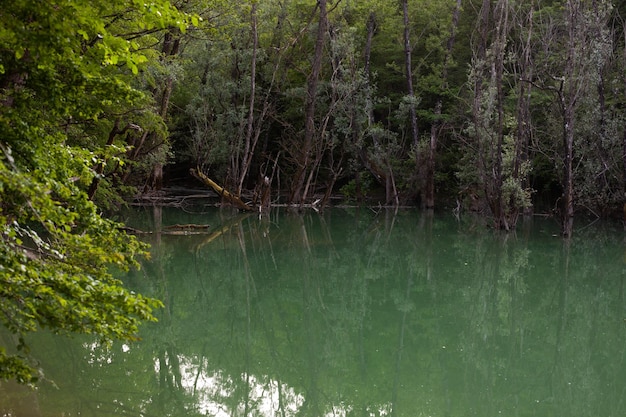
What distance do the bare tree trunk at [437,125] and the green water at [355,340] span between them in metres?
13.0

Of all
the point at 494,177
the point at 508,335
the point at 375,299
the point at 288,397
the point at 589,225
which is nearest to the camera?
the point at 288,397

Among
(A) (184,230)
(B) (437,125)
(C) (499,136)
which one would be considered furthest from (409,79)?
(A) (184,230)

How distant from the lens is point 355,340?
9625 mm

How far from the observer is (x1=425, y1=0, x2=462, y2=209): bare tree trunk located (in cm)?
3122

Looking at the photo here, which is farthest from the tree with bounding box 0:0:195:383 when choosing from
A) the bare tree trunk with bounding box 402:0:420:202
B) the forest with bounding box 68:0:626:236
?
the bare tree trunk with bounding box 402:0:420:202

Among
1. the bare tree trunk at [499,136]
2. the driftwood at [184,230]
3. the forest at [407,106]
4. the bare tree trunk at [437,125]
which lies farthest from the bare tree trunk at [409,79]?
the driftwood at [184,230]

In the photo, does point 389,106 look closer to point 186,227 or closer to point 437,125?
point 437,125

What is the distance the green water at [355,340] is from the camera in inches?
283

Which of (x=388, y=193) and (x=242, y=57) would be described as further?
(x=388, y=193)

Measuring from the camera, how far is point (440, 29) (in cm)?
3341

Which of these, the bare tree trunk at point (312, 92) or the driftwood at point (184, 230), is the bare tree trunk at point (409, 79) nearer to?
the bare tree trunk at point (312, 92)

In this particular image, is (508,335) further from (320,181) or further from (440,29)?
(320,181)

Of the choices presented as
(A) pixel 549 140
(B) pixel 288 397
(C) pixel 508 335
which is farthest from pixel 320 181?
(B) pixel 288 397

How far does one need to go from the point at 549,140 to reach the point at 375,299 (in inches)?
774
